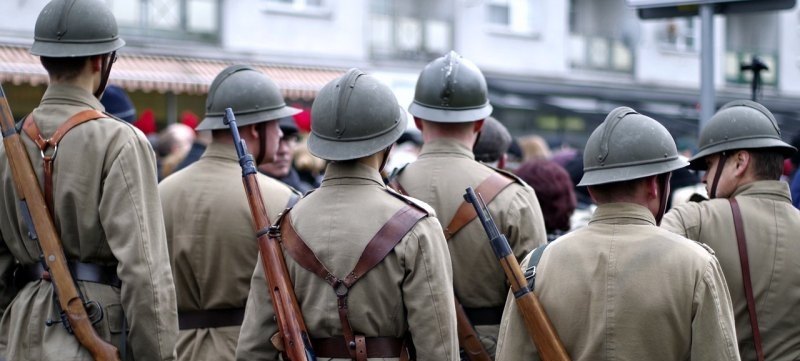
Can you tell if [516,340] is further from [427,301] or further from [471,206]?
[471,206]

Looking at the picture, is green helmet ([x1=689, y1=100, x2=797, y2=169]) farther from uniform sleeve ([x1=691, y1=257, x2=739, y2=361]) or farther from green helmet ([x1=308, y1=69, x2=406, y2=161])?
green helmet ([x1=308, y1=69, x2=406, y2=161])

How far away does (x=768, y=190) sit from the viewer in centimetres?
489

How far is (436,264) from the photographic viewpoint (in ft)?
13.4

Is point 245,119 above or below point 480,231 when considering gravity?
above

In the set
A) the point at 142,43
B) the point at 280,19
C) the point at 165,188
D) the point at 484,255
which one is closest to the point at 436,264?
the point at 484,255

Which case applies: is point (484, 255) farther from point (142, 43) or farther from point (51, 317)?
point (142, 43)

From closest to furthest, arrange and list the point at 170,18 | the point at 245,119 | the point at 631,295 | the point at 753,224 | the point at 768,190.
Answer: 1. the point at 631,295
2. the point at 753,224
3. the point at 768,190
4. the point at 245,119
5. the point at 170,18

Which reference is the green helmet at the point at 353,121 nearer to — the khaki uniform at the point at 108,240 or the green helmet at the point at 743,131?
the khaki uniform at the point at 108,240

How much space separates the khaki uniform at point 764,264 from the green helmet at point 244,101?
1954 millimetres

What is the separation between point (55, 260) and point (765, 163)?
9.63 feet

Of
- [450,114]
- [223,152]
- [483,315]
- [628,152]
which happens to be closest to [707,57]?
[450,114]

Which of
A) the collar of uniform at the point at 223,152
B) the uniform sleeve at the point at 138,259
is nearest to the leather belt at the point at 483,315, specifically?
the collar of uniform at the point at 223,152

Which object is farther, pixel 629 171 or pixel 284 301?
pixel 284 301

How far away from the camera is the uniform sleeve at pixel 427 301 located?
4023 millimetres
